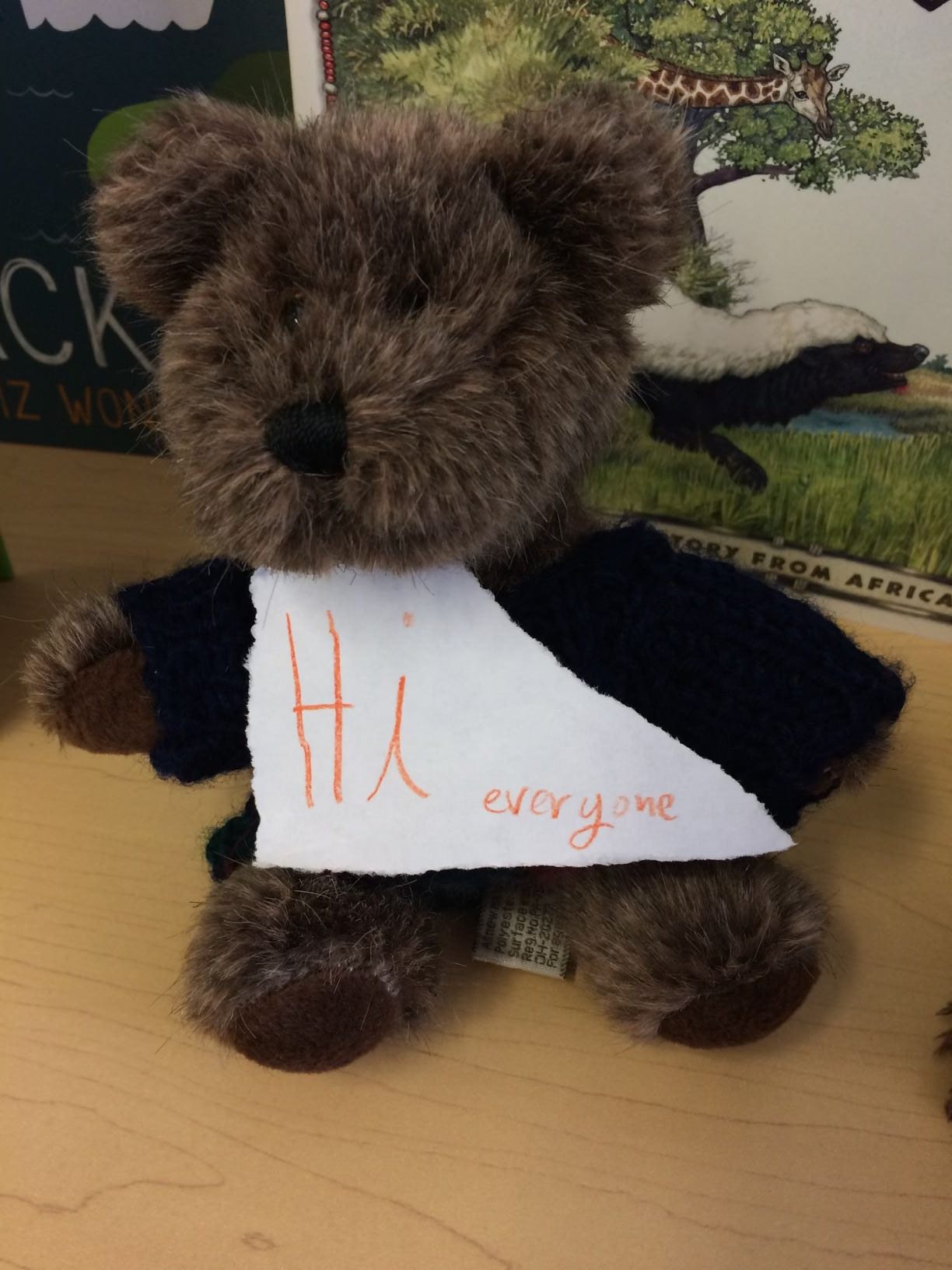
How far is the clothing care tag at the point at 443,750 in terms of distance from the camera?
0.33 metres

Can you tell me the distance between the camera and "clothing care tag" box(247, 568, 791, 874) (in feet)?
1.09

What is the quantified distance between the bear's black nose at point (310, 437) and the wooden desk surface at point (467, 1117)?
109 mm

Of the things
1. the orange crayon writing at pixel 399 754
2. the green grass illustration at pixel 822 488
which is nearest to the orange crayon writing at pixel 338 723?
the orange crayon writing at pixel 399 754

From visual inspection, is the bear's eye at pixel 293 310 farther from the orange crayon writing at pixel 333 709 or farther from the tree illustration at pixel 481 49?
the tree illustration at pixel 481 49

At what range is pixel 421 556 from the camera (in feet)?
0.93

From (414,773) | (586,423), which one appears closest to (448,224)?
(586,423)

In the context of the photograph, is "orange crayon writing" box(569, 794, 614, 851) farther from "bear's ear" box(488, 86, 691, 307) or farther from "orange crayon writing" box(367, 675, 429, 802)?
"bear's ear" box(488, 86, 691, 307)

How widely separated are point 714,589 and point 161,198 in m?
0.23

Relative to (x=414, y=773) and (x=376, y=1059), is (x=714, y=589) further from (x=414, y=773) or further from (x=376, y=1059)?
(x=376, y=1059)

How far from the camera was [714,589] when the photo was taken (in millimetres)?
339

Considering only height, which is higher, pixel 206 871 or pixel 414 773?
pixel 414 773

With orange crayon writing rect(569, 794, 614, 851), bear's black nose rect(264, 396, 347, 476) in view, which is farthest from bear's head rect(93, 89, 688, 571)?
orange crayon writing rect(569, 794, 614, 851)

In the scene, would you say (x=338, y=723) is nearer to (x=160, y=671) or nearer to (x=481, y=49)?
(x=160, y=671)

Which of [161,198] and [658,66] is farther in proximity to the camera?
[658,66]
